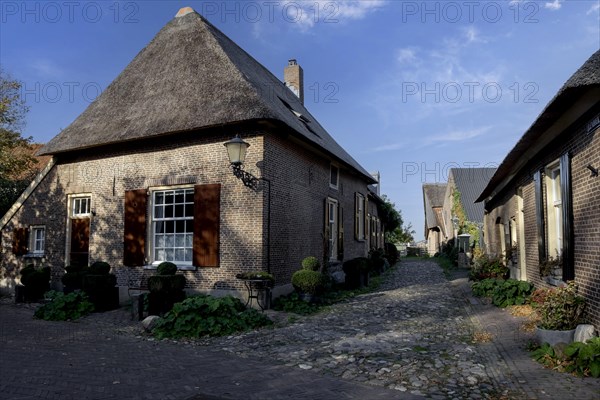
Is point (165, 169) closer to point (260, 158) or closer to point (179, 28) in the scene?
point (260, 158)

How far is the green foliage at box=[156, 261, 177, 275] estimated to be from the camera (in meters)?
10.4

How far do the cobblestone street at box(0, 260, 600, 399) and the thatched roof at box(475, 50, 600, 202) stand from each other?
3302 mm

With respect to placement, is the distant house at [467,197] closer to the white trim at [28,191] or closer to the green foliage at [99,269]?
the green foliage at [99,269]

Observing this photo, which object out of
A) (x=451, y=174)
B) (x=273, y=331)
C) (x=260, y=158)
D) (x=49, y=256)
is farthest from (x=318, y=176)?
(x=451, y=174)

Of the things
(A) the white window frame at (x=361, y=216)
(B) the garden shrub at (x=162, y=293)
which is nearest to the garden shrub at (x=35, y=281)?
(B) the garden shrub at (x=162, y=293)

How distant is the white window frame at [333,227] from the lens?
15.0 meters

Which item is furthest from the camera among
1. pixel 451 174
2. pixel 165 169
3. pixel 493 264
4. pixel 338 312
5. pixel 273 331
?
pixel 451 174

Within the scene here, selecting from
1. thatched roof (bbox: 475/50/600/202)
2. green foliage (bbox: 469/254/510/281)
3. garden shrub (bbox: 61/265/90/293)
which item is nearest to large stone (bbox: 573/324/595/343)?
thatched roof (bbox: 475/50/600/202)

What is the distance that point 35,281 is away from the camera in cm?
1234

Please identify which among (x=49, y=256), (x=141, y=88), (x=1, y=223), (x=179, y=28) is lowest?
(x=49, y=256)

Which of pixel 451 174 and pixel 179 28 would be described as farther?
pixel 451 174

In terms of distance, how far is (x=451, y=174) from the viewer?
33094 millimetres

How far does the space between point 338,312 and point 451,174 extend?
25.9 metres

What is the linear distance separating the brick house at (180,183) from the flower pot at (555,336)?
595 cm
